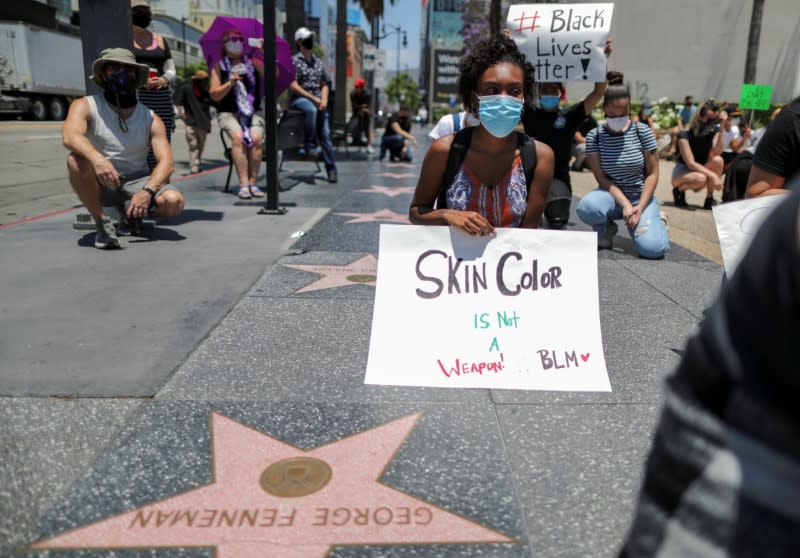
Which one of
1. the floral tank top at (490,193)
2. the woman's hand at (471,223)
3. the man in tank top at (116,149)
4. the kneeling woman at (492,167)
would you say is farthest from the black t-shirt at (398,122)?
the woman's hand at (471,223)

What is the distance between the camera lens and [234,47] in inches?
317

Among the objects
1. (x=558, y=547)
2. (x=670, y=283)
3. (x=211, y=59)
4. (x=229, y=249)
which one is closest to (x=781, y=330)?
(x=558, y=547)

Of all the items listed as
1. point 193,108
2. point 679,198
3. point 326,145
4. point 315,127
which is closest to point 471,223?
point 315,127

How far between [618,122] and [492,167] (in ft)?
11.7

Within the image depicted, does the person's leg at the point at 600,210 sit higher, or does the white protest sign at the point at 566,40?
the white protest sign at the point at 566,40

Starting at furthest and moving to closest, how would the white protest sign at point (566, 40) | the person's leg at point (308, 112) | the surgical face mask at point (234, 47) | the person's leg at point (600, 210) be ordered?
the person's leg at point (308, 112), the surgical face mask at point (234, 47), the person's leg at point (600, 210), the white protest sign at point (566, 40)

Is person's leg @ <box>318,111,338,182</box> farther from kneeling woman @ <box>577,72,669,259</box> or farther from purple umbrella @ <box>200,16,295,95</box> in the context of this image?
kneeling woman @ <box>577,72,669,259</box>

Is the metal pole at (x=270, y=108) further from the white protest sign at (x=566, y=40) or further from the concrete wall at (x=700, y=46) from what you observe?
the concrete wall at (x=700, y=46)

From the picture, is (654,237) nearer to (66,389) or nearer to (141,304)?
(141,304)

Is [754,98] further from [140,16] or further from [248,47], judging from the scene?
[140,16]

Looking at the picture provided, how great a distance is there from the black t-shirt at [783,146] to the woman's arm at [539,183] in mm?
1018

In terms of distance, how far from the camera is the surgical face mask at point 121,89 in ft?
17.6

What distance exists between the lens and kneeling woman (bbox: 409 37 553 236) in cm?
297

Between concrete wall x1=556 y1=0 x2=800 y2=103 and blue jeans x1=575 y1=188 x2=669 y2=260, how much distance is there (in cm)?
2739
